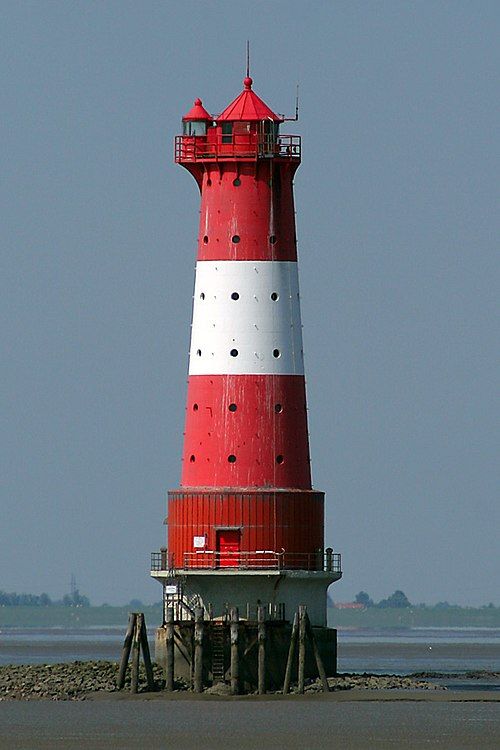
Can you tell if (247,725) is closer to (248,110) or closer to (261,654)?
(261,654)

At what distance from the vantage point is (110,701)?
6625 centimetres

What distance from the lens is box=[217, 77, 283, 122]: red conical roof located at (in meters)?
70.5

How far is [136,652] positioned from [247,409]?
6.71 m

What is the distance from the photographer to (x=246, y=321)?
69500 mm

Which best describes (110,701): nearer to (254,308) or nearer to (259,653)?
(259,653)

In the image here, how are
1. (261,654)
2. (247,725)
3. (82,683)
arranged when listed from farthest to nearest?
1. (82,683)
2. (261,654)
3. (247,725)

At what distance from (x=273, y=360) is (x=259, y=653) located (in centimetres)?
742

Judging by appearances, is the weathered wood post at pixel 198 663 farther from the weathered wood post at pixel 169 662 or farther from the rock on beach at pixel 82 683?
the weathered wood post at pixel 169 662

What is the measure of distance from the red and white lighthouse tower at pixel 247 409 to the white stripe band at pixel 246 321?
2 cm

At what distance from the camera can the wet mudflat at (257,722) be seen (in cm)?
5806

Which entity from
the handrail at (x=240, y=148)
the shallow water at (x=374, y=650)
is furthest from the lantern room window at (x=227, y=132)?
the shallow water at (x=374, y=650)

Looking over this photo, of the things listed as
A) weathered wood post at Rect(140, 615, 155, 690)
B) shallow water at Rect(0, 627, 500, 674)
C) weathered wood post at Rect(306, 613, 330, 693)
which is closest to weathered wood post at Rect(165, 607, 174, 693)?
weathered wood post at Rect(140, 615, 155, 690)

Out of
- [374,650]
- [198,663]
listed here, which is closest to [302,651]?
[198,663]

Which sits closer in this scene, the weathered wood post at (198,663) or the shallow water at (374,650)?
the weathered wood post at (198,663)
